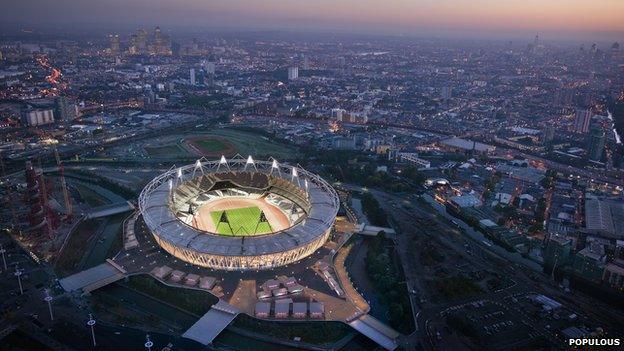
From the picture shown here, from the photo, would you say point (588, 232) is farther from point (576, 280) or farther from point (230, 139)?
point (230, 139)

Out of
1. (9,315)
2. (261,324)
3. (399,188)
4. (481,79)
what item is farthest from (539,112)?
(9,315)

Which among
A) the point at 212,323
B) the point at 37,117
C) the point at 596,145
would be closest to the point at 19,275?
the point at 212,323

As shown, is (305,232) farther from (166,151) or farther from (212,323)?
(166,151)

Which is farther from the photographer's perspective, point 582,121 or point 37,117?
point 582,121

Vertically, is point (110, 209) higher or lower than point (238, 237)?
lower

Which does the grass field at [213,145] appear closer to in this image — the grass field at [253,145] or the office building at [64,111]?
the grass field at [253,145]

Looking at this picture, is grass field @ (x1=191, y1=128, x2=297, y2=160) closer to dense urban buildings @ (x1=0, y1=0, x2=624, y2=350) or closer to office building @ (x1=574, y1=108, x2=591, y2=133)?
dense urban buildings @ (x1=0, y1=0, x2=624, y2=350)

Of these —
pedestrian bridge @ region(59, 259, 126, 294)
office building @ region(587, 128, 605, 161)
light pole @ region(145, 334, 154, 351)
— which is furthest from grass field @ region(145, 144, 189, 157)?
office building @ region(587, 128, 605, 161)
